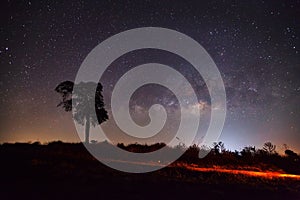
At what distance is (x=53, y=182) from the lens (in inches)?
574

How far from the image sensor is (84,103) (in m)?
45.8

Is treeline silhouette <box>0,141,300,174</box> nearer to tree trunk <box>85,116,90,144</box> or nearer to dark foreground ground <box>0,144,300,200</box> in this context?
tree trunk <box>85,116,90,144</box>

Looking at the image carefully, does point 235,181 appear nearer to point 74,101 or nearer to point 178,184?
point 178,184

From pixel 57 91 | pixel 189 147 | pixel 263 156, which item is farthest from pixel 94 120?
pixel 263 156

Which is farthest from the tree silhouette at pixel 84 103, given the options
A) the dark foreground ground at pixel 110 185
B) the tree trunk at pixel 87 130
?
the dark foreground ground at pixel 110 185

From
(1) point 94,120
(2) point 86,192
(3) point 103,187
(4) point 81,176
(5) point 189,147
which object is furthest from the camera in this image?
(1) point 94,120

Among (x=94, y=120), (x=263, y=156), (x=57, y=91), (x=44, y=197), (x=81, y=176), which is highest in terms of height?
(x=57, y=91)

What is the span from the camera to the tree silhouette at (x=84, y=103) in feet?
149

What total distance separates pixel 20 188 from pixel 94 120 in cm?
3229

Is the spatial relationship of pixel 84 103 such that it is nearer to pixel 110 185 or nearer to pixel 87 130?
pixel 87 130

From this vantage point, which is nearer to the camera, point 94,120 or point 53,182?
point 53,182

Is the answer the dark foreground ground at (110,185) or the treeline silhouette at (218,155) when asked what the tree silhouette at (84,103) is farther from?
the dark foreground ground at (110,185)

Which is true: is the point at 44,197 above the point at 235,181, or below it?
below

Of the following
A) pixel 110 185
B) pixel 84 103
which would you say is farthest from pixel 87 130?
pixel 110 185
